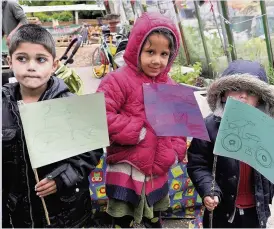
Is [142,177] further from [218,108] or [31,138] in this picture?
[31,138]

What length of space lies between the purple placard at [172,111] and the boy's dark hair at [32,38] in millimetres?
530

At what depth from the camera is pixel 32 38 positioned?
167cm

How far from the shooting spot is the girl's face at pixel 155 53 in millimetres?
1889

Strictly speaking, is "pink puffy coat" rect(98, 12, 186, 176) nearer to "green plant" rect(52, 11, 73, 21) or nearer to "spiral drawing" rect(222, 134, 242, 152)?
"spiral drawing" rect(222, 134, 242, 152)

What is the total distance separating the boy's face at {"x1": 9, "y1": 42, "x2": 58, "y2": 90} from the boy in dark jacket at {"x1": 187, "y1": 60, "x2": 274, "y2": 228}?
2.93 feet

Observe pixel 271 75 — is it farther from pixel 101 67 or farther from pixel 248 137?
pixel 101 67

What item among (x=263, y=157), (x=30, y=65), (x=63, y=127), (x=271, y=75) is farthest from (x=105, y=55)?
(x=263, y=157)

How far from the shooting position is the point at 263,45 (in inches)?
198

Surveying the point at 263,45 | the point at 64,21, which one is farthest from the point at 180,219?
the point at 64,21

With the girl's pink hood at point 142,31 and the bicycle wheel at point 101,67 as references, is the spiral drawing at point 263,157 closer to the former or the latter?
the girl's pink hood at point 142,31

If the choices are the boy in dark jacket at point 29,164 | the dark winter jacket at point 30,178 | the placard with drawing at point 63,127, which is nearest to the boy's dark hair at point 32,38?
the boy in dark jacket at point 29,164

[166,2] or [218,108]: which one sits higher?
[166,2]

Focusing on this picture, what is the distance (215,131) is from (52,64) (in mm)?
919

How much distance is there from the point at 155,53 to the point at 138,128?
0.42 meters
